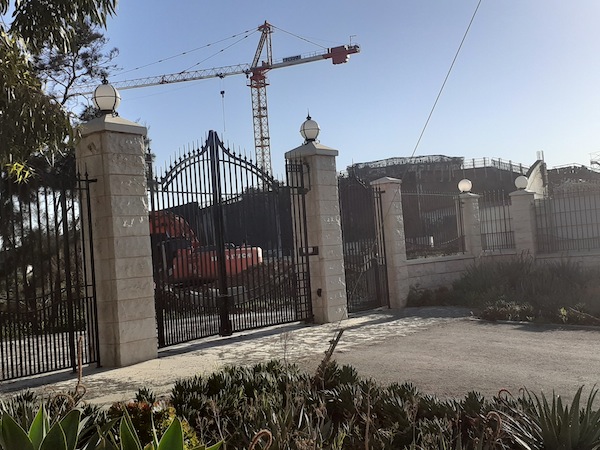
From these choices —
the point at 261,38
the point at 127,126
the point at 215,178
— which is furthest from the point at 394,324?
the point at 261,38

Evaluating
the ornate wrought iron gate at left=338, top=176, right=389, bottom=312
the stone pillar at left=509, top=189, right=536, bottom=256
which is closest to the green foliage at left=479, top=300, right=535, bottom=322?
the ornate wrought iron gate at left=338, top=176, right=389, bottom=312

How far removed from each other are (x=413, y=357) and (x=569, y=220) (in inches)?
381

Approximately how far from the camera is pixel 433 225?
610 inches

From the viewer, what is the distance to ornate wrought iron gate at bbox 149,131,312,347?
9297 millimetres

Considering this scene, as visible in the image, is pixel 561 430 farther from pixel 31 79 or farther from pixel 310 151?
pixel 310 151

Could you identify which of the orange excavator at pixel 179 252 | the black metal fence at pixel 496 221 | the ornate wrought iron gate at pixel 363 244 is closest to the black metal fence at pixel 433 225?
the black metal fence at pixel 496 221

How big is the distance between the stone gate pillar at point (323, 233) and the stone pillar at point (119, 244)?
3717 mm

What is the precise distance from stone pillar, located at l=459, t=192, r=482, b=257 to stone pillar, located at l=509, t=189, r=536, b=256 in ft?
3.57

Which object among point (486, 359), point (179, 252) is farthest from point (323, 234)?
point (486, 359)

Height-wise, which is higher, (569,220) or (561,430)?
(569,220)

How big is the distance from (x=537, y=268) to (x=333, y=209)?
5379 mm

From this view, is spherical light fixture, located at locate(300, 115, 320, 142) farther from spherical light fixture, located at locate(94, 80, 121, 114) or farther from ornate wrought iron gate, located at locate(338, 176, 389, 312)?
spherical light fixture, located at locate(94, 80, 121, 114)

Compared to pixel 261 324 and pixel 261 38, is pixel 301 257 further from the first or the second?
pixel 261 38

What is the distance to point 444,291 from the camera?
13672mm
